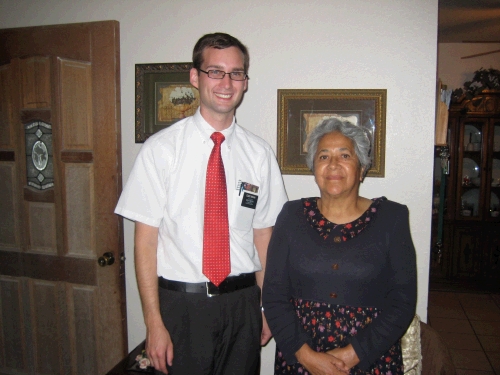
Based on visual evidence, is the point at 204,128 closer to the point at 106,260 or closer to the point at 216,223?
the point at 216,223

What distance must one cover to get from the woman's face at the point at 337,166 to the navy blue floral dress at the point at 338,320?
0.38 ft

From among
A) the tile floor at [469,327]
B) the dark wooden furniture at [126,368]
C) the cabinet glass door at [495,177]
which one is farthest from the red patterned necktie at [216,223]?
the cabinet glass door at [495,177]

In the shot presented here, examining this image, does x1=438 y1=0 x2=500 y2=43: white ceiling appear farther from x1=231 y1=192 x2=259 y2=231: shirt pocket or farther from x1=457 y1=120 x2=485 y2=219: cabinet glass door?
x1=231 y1=192 x2=259 y2=231: shirt pocket

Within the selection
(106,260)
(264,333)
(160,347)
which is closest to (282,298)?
(264,333)

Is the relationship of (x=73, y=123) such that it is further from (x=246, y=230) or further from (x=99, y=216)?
(x=246, y=230)

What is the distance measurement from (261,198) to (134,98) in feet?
3.06

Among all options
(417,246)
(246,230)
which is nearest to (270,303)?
(246,230)

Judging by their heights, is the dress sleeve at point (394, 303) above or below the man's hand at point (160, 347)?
above

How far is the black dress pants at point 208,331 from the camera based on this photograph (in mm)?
1331

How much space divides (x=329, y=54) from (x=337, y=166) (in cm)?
71

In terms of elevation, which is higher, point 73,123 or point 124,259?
point 73,123

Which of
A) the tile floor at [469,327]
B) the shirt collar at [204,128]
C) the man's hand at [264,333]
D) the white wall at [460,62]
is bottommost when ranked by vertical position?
the tile floor at [469,327]

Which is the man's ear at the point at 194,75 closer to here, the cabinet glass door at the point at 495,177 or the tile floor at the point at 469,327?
the tile floor at the point at 469,327

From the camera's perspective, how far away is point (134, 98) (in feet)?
6.45
